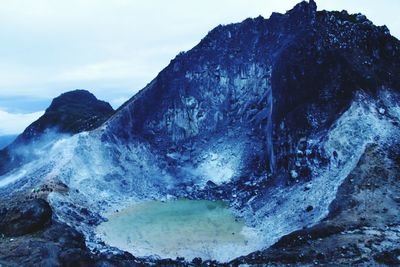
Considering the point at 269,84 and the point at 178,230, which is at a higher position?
the point at 269,84

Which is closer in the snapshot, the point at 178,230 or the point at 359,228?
the point at 359,228

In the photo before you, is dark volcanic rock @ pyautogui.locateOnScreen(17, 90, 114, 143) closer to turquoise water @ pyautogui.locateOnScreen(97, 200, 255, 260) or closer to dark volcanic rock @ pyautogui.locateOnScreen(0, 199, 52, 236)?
turquoise water @ pyautogui.locateOnScreen(97, 200, 255, 260)

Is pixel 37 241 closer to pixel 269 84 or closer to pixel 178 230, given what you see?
pixel 178 230

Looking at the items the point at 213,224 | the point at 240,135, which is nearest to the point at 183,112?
the point at 240,135

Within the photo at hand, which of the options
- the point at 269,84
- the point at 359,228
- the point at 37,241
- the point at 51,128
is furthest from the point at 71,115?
the point at 359,228

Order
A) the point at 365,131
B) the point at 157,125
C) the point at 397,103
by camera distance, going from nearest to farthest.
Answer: the point at 365,131, the point at 397,103, the point at 157,125

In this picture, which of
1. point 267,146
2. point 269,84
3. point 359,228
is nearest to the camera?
point 359,228

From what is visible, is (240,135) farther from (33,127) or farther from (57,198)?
(33,127)
